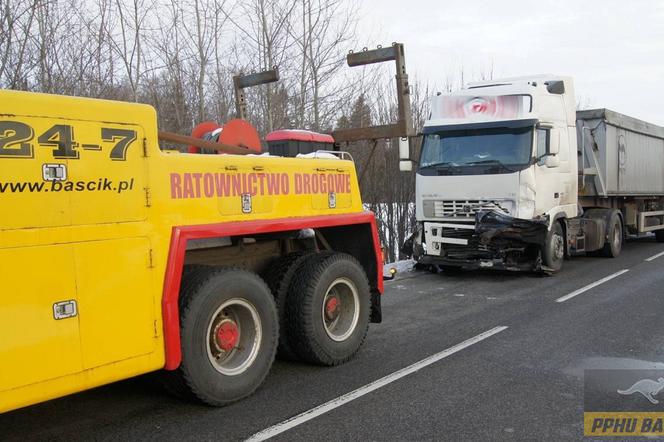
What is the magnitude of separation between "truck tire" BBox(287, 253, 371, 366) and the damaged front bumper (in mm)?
4956

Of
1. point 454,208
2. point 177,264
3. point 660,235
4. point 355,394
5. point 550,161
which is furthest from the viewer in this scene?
point 660,235

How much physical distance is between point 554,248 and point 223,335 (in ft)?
26.7

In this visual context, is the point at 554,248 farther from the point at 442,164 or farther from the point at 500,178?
the point at 442,164

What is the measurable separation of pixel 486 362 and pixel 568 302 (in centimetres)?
339

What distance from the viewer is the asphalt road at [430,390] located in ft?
13.6

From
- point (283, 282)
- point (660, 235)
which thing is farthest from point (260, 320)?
point (660, 235)

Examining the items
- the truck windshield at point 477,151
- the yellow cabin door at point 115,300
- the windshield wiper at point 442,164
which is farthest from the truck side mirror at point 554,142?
the yellow cabin door at point 115,300

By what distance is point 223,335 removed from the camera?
4664 mm

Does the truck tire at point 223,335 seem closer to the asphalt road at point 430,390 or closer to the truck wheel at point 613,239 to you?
the asphalt road at point 430,390

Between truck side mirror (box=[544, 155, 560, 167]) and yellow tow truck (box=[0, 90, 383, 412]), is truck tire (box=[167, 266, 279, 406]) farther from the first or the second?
truck side mirror (box=[544, 155, 560, 167])

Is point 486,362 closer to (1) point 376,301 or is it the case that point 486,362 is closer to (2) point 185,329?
(1) point 376,301

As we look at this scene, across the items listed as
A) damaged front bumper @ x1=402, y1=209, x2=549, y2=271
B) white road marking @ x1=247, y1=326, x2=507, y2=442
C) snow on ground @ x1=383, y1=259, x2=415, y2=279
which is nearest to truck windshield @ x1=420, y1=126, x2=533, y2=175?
damaged front bumper @ x1=402, y1=209, x2=549, y2=271

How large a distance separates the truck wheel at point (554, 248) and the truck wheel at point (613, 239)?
2532 mm

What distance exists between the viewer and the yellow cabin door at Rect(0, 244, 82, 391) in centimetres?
333
